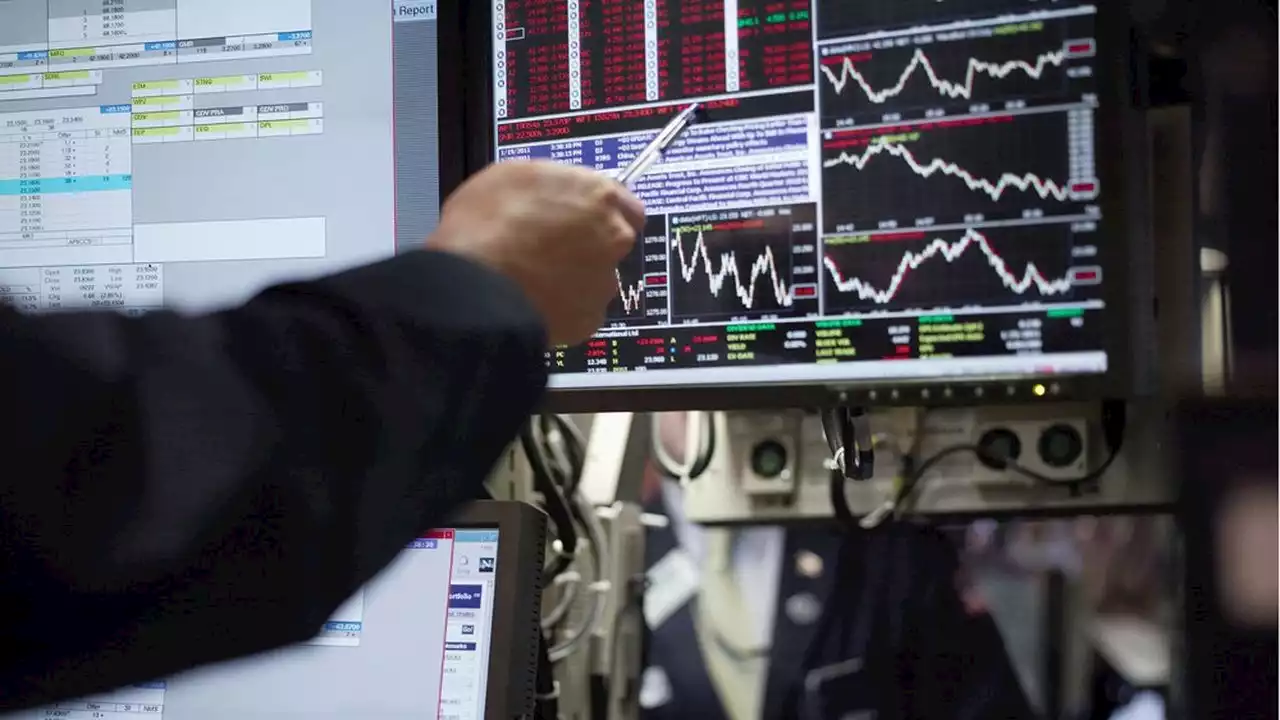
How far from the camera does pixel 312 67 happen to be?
3.05 ft

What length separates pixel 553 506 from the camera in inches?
38.7

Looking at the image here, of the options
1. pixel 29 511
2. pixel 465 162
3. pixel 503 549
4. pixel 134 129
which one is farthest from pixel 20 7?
pixel 29 511

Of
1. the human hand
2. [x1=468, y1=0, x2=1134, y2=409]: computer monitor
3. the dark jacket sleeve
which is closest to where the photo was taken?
the dark jacket sleeve

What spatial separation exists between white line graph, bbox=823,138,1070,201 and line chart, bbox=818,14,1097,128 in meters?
0.02

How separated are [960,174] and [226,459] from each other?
20.9 inches

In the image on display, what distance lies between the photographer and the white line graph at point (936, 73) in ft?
2.51

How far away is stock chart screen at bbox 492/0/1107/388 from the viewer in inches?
30.0

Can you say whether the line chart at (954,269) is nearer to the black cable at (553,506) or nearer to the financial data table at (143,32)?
the black cable at (553,506)

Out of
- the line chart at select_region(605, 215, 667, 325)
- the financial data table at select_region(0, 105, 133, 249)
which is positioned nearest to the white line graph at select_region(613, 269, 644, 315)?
the line chart at select_region(605, 215, 667, 325)

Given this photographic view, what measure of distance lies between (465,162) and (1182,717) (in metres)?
0.64

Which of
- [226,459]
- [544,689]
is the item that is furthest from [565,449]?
[226,459]

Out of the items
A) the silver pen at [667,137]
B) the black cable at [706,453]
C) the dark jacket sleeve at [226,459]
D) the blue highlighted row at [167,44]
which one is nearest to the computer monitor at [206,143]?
the blue highlighted row at [167,44]

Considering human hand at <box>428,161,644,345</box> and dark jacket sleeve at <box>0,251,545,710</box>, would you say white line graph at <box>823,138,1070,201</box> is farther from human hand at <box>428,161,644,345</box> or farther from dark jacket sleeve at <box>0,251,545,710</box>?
dark jacket sleeve at <box>0,251,545,710</box>

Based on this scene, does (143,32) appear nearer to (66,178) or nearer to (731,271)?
(66,178)
